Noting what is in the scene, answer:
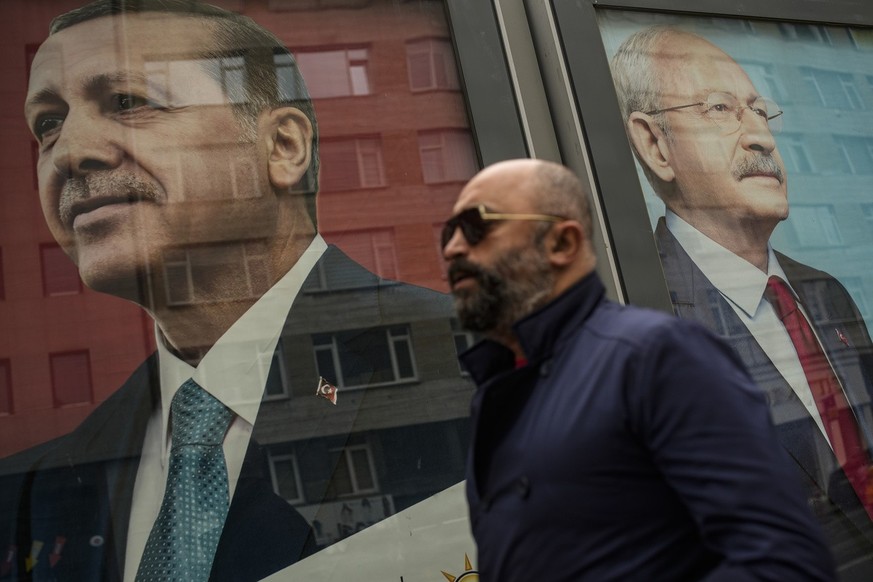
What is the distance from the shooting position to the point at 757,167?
16.9 feet

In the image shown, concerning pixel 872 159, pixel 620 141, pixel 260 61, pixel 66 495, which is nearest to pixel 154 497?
pixel 66 495

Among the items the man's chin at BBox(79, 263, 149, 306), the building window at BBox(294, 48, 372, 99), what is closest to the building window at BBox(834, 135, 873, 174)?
the building window at BBox(294, 48, 372, 99)

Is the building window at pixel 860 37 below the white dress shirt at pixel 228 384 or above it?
above

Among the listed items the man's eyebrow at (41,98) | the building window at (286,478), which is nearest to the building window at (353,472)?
the building window at (286,478)

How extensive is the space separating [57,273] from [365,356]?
1.31 meters

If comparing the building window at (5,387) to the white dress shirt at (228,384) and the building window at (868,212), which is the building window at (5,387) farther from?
the building window at (868,212)

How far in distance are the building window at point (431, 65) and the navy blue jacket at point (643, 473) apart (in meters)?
3.17

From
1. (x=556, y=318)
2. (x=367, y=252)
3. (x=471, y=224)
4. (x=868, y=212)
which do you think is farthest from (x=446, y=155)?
(x=556, y=318)

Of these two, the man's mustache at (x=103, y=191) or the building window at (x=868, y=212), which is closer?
the man's mustache at (x=103, y=191)

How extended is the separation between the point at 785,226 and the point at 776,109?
722 millimetres

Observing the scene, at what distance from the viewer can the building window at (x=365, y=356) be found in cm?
398

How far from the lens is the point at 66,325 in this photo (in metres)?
3.70

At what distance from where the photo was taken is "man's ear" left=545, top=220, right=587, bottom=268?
173cm

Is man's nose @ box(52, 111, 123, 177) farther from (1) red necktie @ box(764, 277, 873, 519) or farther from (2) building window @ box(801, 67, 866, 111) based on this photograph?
(2) building window @ box(801, 67, 866, 111)
